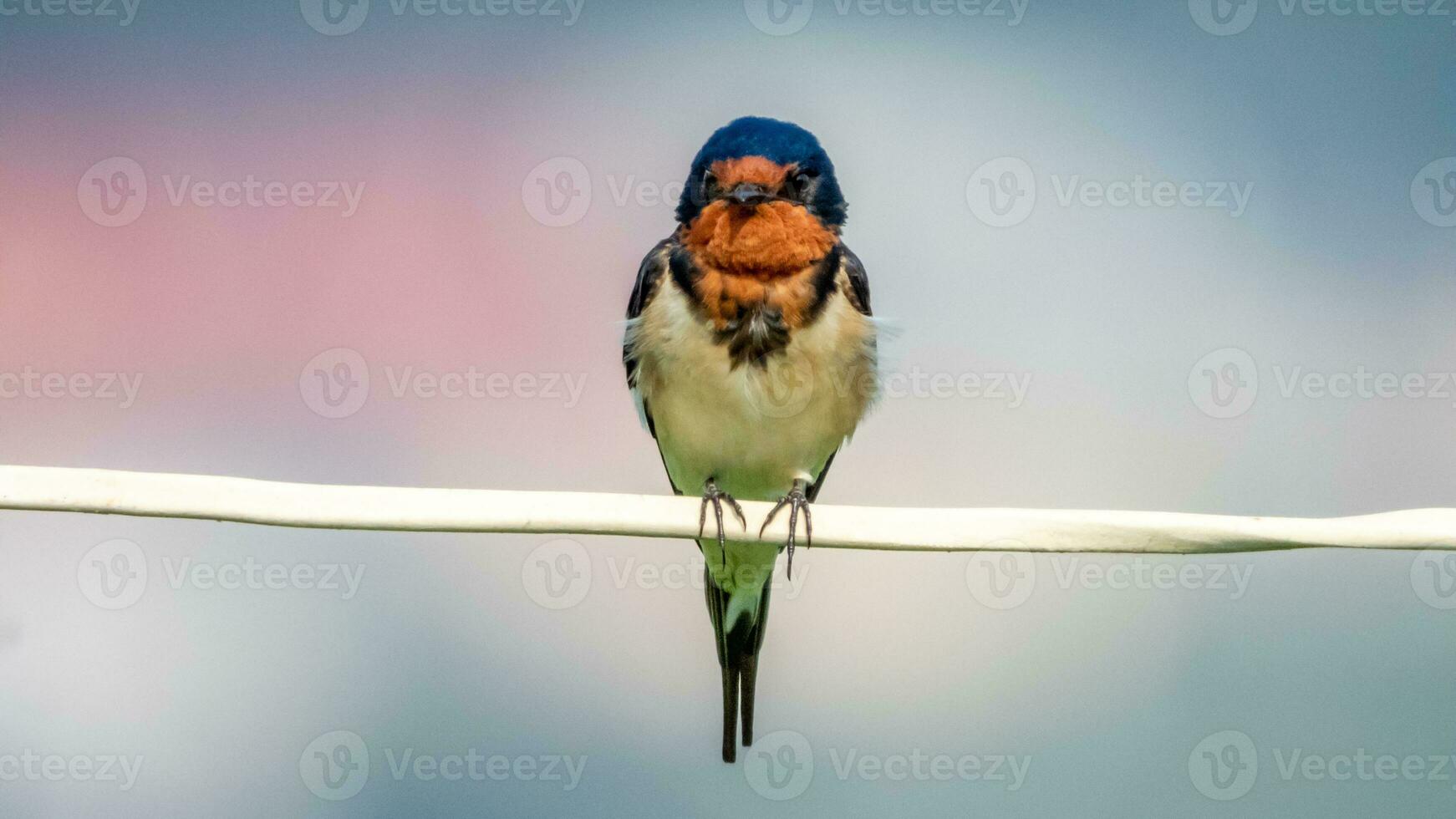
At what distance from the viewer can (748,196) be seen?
63.2 inches

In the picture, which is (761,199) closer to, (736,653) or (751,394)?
(751,394)

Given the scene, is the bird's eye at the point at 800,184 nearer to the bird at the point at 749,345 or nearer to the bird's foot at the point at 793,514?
the bird at the point at 749,345

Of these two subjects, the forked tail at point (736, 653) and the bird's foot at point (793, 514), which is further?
the forked tail at point (736, 653)

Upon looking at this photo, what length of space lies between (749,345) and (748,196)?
0.20 metres

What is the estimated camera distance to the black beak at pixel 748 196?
5.26 ft

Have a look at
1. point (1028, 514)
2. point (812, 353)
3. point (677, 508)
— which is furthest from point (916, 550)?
point (812, 353)

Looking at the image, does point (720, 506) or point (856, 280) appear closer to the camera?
point (720, 506)

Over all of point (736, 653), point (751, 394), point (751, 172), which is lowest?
point (736, 653)

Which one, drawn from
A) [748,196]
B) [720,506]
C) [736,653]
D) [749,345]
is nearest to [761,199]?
[748,196]

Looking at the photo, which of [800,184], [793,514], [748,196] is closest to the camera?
[793,514]

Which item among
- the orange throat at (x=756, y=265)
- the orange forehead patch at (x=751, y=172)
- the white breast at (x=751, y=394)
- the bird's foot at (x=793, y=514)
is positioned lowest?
the bird's foot at (x=793, y=514)

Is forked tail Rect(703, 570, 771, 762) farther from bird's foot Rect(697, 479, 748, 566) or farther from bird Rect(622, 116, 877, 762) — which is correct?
bird's foot Rect(697, 479, 748, 566)

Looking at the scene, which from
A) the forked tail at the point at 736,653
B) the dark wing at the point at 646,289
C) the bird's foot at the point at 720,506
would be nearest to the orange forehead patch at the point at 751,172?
the dark wing at the point at 646,289

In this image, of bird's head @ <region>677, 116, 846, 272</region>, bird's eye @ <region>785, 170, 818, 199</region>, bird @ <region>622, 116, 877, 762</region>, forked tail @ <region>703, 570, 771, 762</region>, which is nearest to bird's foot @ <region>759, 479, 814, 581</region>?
→ bird @ <region>622, 116, 877, 762</region>
